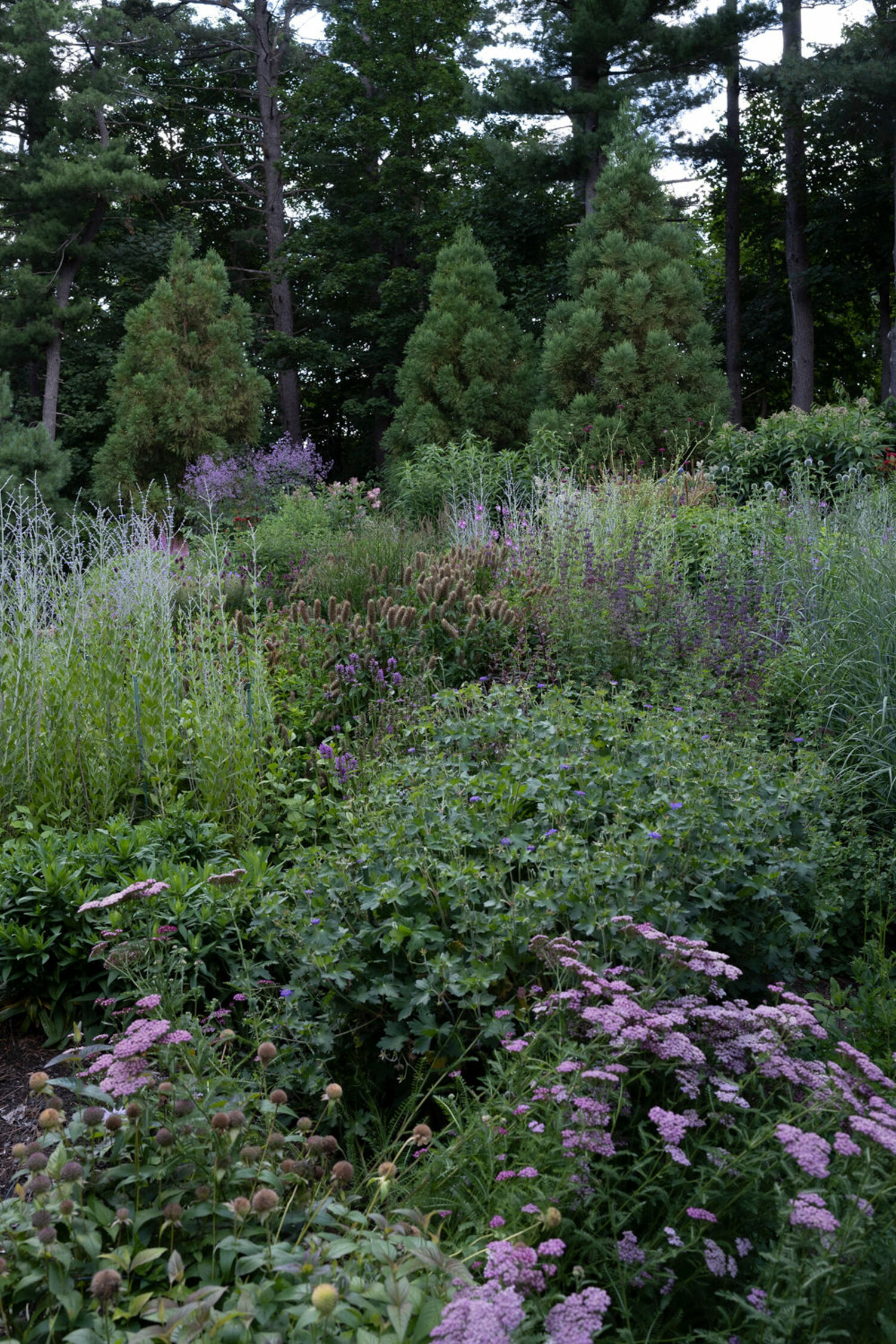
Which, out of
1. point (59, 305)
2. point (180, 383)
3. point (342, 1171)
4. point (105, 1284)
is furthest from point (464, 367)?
point (105, 1284)

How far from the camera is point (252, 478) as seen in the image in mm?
13594

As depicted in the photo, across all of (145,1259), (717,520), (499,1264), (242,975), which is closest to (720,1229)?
(499,1264)

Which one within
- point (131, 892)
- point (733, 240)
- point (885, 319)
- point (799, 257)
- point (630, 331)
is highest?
point (733, 240)

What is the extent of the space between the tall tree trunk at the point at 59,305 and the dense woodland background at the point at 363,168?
6cm

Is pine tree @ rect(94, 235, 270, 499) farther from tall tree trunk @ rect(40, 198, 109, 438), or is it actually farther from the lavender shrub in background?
the lavender shrub in background

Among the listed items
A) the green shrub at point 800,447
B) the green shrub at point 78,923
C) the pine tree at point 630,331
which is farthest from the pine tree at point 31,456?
the green shrub at point 78,923

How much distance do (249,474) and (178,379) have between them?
162 inches

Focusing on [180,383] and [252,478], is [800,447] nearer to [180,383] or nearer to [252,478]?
[252,478]

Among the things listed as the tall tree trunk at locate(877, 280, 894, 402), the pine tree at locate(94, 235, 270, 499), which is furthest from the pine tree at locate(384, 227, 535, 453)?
the tall tree trunk at locate(877, 280, 894, 402)

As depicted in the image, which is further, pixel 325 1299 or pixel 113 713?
pixel 113 713

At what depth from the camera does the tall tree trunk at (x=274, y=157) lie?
773 inches

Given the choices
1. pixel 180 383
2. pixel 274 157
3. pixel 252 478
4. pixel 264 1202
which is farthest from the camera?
pixel 274 157

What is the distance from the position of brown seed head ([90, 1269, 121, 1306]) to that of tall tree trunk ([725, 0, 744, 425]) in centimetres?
1907

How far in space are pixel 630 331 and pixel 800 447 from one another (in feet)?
12.4
